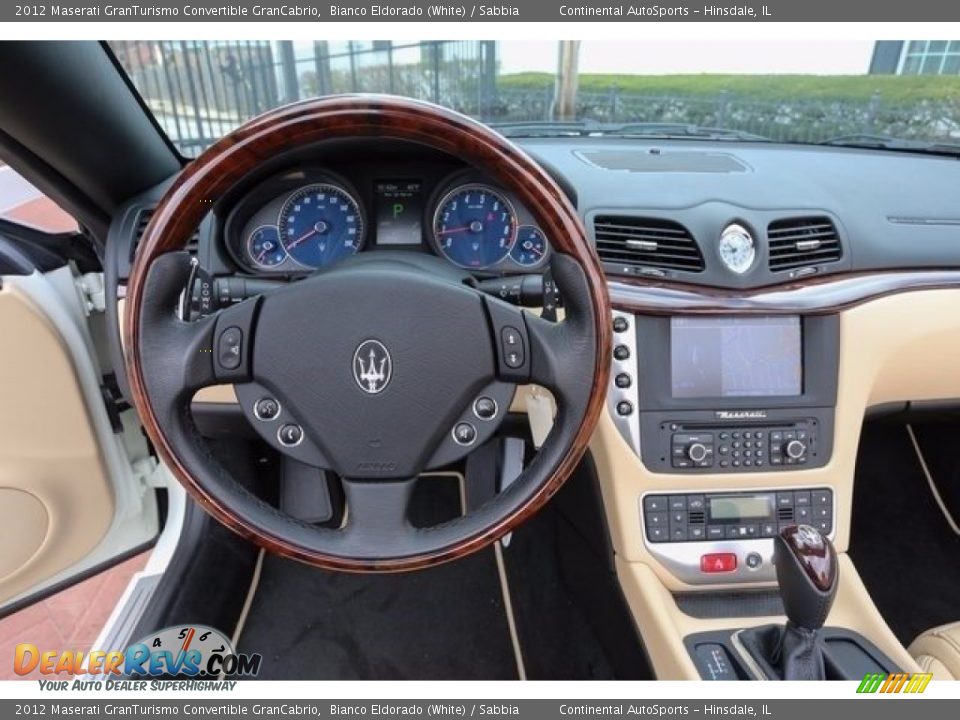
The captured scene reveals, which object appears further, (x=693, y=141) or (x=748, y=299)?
(x=693, y=141)

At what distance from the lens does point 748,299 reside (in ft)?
5.25

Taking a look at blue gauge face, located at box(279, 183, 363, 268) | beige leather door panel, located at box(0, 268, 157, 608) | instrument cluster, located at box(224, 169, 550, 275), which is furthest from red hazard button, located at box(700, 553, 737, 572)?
beige leather door panel, located at box(0, 268, 157, 608)

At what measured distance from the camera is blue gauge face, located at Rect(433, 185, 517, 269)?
1518 millimetres

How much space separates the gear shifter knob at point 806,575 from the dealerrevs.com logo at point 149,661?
115 cm

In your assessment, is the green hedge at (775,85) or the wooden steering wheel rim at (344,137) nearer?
the wooden steering wheel rim at (344,137)

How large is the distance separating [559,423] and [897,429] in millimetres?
2107

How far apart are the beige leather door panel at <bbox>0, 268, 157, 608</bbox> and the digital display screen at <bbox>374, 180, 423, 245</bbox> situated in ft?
2.52

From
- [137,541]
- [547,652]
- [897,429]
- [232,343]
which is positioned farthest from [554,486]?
[897,429]

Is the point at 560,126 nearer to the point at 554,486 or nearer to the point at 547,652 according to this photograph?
the point at 554,486

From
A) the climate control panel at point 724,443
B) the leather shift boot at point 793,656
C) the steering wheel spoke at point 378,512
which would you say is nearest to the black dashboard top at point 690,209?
the climate control panel at point 724,443

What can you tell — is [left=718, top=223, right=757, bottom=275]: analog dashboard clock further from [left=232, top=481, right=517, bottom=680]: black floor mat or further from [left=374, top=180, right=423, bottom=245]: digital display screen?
[left=232, top=481, right=517, bottom=680]: black floor mat

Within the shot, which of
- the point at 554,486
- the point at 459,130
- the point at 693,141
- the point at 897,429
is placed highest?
the point at 459,130

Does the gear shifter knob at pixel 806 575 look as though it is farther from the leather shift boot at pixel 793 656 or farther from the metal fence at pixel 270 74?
the metal fence at pixel 270 74

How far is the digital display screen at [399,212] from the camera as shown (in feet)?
4.97
